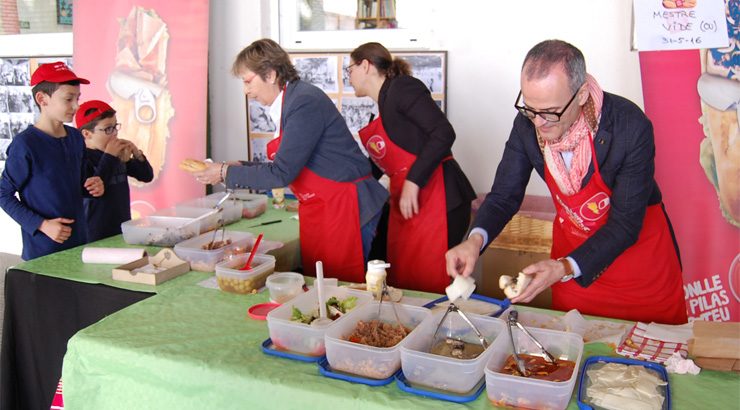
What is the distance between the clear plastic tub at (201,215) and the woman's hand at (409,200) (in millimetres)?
887

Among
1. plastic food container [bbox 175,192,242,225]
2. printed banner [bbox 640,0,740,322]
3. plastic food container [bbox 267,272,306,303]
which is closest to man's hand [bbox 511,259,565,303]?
plastic food container [bbox 267,272,306,303]

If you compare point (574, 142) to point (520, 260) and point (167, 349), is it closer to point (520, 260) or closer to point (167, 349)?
point (167, 349)

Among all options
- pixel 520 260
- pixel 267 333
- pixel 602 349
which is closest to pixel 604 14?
pixel 520 260

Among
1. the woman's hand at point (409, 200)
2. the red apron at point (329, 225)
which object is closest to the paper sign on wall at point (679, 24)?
the woman's hand at point (409, 200)

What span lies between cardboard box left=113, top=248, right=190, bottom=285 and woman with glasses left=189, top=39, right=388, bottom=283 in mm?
367

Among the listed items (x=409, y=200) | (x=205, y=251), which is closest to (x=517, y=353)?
(x=205, y=251)

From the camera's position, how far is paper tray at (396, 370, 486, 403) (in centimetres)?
137

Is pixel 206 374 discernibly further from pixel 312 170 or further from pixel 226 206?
pixel 226 206

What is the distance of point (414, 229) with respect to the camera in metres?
3.04

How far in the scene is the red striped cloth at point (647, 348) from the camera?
61.2 inches

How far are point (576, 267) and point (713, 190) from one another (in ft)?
5.16

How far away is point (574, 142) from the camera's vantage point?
1.84 meters

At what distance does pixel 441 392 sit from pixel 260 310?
2.40ft

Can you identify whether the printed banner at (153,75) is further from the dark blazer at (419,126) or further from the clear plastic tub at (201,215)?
the dark blazer at (419,126)
